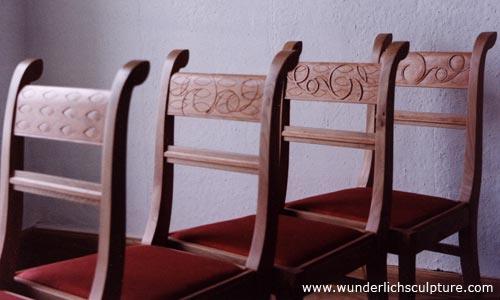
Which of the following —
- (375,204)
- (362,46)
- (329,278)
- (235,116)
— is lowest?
(329,278)

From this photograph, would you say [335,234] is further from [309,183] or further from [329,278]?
[309,183]

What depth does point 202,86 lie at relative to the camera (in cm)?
169

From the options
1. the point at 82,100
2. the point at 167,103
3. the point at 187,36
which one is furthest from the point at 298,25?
the point at 82,100

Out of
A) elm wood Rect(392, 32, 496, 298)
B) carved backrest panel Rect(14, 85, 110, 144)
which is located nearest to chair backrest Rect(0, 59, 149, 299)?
carved backrest panel Rect(14, 85, 110, 144)

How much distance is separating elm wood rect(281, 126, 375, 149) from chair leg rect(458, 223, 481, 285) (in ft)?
1.93

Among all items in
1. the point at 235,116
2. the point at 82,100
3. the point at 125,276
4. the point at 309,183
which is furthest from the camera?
the point at 309,183

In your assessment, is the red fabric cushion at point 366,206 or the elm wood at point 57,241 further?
the elm wood at point 57,241

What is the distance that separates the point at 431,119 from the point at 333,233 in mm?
687

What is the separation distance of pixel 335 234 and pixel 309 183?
96 centimetres

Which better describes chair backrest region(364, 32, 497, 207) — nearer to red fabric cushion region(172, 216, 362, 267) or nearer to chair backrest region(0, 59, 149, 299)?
red fabric cushion region(172, 216, 362, 267)

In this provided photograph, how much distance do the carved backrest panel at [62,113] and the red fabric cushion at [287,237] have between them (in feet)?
1.76

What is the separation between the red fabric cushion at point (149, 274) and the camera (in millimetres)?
1322

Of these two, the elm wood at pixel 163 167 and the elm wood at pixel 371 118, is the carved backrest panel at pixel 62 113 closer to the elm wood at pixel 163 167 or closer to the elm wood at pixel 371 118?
the elm wood at pixel 163 167

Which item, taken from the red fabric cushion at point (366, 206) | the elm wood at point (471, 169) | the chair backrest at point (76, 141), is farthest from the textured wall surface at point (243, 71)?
the chair backrest at point (76, 141)
